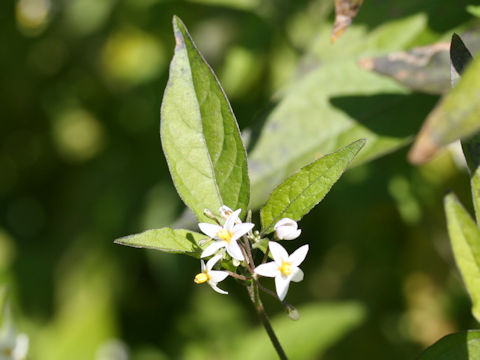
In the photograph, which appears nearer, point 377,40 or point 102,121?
point 377,40

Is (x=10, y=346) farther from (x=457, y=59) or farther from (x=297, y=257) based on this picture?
(x=457, y=59)

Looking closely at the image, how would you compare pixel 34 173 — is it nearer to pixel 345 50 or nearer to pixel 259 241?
pixel 345 50

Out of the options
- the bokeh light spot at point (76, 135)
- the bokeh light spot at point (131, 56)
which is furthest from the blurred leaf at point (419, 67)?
the bokeh light spot at point (76, 135)

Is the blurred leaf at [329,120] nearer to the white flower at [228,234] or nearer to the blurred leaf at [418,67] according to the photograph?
the blurred leaf at [418,67]

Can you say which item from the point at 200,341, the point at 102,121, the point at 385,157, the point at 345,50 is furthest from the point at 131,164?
the point at 345,50

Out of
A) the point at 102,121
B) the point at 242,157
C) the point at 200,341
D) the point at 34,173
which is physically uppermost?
the point at 242,157

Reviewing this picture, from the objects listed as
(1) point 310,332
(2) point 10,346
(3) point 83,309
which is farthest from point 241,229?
(3) point 83,309

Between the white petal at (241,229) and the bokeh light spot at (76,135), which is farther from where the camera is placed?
the bokeh light spot at (76,135)
